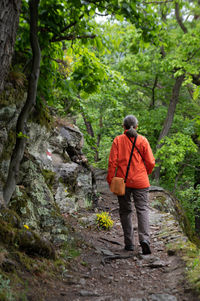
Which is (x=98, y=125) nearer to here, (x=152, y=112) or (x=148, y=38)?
(x=152, y=112)

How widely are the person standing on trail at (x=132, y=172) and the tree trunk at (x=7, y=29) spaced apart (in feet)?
8.59

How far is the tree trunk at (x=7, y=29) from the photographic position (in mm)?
2932

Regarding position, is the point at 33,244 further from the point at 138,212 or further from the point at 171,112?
the point at 171,112

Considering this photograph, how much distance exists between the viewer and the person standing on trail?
495 centimetres

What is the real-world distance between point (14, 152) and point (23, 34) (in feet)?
6.17

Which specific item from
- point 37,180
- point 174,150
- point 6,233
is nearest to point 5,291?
point 6,233

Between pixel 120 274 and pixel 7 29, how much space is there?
3693 mm

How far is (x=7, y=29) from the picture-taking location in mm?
2984

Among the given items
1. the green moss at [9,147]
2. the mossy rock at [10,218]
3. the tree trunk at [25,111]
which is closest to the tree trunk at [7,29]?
the tree trunk at [25,111]

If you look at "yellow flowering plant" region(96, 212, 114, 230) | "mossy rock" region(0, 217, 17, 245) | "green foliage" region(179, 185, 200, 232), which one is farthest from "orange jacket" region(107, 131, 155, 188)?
"green foliage" region(179, 185, 200, 232)

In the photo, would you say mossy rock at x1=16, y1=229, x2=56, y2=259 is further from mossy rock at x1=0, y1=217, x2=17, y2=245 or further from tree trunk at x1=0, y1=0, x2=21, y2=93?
tree trunk at x1=0, y1=0, x2=21, y2=93

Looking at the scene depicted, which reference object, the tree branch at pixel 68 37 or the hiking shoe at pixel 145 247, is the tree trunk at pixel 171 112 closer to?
the hiking shoe at pixel 145 247

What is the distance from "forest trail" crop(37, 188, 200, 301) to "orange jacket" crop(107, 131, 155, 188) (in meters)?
1.32

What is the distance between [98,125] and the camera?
1958 cm
